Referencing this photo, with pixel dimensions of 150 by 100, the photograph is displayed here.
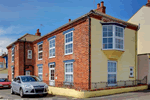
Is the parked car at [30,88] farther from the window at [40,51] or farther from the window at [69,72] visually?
the window at [40,51]

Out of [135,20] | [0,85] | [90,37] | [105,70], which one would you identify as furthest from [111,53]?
[0,85]

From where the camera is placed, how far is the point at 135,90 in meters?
14.9

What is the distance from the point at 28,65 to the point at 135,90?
1516cm

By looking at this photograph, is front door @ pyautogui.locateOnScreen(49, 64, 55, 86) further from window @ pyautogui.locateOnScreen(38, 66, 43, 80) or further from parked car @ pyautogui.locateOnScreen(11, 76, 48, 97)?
parked car @ pyautogui.locateOnScreen(11, 76, 48, 97)

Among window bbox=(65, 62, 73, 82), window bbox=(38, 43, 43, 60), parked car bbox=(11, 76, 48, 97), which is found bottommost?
parked car bbox=(11, 76, 48, 97)

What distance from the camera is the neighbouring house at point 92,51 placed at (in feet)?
42.9

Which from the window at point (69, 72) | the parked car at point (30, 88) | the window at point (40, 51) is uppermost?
the window at point (40, 51)

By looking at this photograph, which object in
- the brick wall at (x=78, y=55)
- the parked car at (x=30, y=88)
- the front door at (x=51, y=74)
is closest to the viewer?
the parked car at (x=30, y=88)

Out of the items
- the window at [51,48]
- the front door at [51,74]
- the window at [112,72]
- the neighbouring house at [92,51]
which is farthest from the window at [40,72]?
the window at [112,72]

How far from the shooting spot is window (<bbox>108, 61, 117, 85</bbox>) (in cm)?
1416

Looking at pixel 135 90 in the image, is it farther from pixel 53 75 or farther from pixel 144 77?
pixel 53 75

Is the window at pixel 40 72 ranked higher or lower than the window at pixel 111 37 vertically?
lower

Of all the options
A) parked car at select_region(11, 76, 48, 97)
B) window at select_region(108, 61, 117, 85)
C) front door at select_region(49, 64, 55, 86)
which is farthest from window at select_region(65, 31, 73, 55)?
parked car at select_region(11, 76, 48, 97)

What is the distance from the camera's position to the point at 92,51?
13.0m
